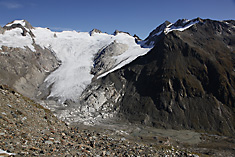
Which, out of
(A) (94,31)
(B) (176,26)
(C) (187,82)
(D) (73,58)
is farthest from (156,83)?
(A) (94,31)

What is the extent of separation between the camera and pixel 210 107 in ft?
191

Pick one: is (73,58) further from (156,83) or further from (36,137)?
(36,137)

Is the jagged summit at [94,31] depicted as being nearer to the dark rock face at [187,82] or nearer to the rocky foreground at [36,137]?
the dark rock face at [187,82]

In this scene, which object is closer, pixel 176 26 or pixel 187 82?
pixel 187 82

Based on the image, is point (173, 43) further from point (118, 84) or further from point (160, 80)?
point (118, 84)

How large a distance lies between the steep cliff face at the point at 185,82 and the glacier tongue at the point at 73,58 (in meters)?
12.7

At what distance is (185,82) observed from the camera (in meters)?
65.4

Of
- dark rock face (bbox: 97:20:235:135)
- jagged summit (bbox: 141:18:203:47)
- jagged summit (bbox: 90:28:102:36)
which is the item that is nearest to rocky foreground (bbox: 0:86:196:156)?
dark rock face (bbox: 97:20:235:135)

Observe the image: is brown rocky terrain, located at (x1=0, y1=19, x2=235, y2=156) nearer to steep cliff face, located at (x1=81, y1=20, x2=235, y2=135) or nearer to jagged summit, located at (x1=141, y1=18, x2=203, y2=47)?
steep cliff face, located at (x1=81, y1=20, x2=235, y2=135)

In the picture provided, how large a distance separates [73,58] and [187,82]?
75.5 metres

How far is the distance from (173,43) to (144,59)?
512 inches

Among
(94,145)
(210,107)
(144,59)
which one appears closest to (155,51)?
(144,59)

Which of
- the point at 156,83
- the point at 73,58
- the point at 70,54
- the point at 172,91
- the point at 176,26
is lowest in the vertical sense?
the point at 172,91

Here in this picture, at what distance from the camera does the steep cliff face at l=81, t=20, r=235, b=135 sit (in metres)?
57.5
